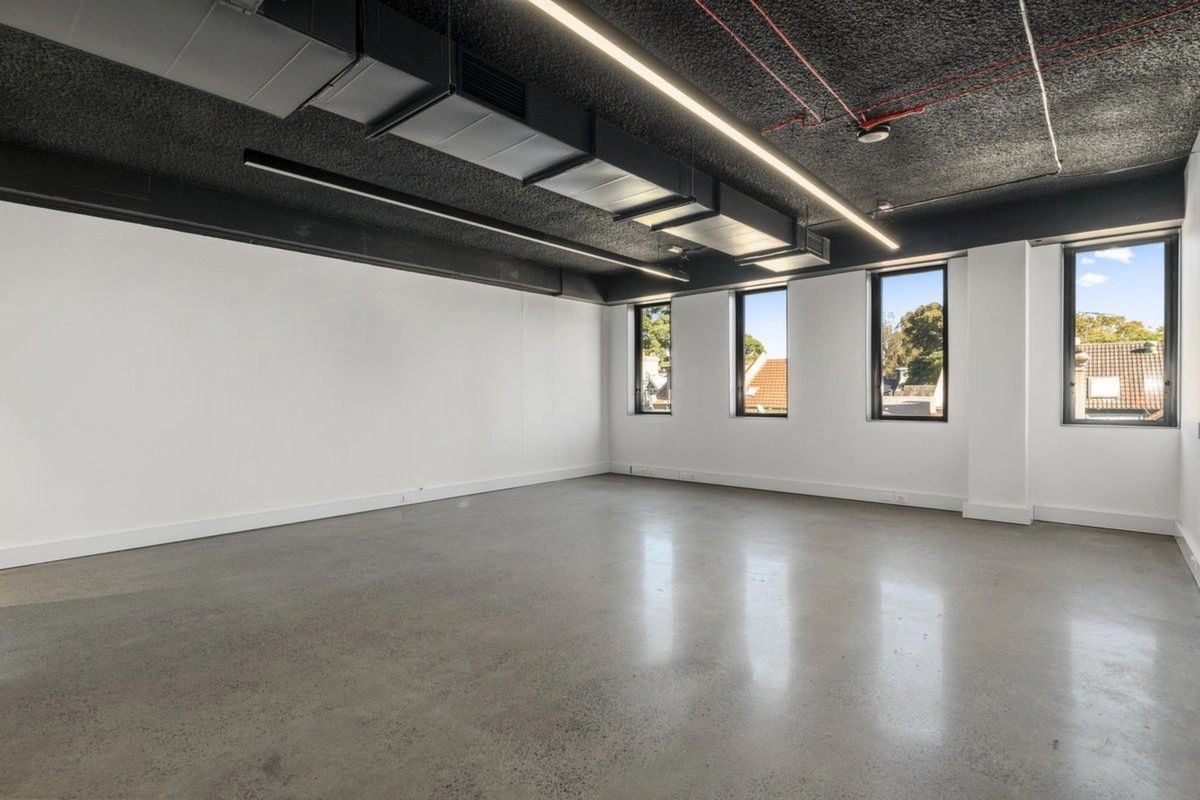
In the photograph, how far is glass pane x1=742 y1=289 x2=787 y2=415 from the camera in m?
7.99

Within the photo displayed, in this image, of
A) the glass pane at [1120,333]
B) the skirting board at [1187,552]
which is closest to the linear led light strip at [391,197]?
the glass pane at [1120,333]

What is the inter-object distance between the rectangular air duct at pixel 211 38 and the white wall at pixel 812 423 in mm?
6205

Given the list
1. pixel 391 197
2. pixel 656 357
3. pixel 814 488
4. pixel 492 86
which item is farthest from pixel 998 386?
pixel 391 197

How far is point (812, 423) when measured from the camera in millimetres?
7480

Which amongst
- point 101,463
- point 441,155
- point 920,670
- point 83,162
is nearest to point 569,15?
point 441,155

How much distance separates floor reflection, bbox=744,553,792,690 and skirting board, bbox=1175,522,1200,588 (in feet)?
8.98

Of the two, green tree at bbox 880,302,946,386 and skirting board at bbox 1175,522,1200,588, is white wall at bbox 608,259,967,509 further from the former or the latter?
skirting board at bbox 1175,522,1200,588

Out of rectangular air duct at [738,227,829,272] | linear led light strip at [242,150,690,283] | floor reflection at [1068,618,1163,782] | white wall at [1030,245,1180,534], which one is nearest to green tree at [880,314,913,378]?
rectangular air duct at [738,227,829,272]

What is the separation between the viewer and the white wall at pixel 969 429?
5.56 meters

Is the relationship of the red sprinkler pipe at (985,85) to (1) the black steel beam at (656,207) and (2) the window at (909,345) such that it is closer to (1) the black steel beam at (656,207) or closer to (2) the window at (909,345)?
(1) the black steel beam at (656,207)

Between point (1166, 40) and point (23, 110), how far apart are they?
698 cm

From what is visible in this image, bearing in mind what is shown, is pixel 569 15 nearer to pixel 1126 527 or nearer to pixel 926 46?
pixel 926 46

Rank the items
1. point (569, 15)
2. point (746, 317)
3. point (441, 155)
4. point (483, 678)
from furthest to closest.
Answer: point (746, 317) → point (441, 155) → point (483, 678) → point (569, 15)

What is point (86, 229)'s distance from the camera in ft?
16.0
